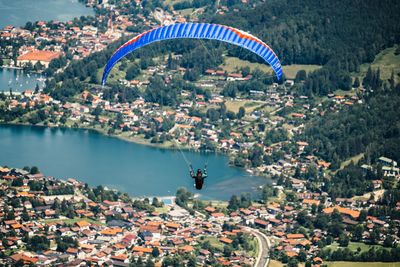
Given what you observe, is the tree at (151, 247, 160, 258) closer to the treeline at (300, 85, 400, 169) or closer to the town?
the town

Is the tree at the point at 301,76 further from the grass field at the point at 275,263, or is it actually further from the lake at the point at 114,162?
the grass field at the point at 275,263

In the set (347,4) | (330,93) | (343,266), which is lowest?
(343,266)

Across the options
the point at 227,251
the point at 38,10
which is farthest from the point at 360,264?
the point at 38,10

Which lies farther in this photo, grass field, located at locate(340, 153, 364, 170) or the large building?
the large building

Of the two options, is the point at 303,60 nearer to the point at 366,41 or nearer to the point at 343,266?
the point at 366,41

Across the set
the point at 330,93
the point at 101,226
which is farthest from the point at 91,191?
the point at 330,93

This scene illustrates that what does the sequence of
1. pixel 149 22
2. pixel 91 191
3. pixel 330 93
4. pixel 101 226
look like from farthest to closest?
pixel 149 22, pixel 330 93, pixel 91 191, pixel 101 226

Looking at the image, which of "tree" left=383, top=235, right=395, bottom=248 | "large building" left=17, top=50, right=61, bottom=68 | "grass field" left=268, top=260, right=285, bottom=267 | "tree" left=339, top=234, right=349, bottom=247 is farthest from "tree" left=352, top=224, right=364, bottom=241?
"large building" left=17, top=50, right=61, bottom=68
